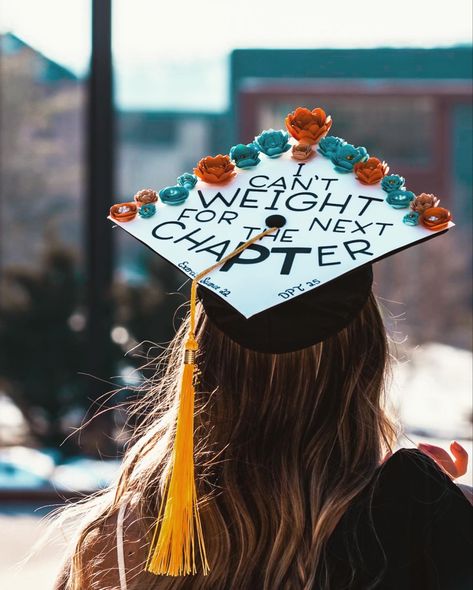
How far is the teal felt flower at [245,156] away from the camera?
157 centimetres

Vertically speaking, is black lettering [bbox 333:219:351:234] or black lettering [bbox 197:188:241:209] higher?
black lettering [bbox 197:188:241:209]

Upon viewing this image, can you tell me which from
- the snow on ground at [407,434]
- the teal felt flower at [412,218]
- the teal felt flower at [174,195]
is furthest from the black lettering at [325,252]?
the snow on ground at [407,434]

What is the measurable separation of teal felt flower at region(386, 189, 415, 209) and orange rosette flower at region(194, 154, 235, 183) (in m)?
0.24

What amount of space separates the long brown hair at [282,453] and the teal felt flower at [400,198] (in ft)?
0.51

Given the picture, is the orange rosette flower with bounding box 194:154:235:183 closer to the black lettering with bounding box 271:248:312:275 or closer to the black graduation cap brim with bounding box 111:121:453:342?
the black graduation cap brim with bounding box 111:121:453:342

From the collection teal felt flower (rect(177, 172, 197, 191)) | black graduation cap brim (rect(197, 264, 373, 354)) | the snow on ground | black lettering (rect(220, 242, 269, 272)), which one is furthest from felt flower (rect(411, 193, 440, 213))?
the snow on ground

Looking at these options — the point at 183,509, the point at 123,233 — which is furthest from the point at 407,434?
the point at 123,233

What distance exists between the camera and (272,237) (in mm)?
1485

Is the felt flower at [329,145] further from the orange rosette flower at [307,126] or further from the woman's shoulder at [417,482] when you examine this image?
the woman's shoulder at [417,482]

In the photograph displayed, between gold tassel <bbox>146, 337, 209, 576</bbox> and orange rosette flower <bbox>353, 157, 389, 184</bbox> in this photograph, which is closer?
gold tassel <bbox>146, 337, 209, 576</bbox>

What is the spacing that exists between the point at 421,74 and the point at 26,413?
27.2 feet

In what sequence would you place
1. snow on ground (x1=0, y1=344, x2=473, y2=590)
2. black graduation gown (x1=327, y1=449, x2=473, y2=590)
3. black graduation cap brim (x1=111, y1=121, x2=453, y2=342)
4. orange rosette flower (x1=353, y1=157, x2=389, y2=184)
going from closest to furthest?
black graduation gown (x1=327, y1=449, x2=473, y2=590)
black graduation cap brim (x1=111, y1=121, x2=453, y2=342)
orange rosette flower (x1=353, y1=157, x2=389, y2=184)
snow on ground (x1=0, y1=344, x2=473, y2=590)

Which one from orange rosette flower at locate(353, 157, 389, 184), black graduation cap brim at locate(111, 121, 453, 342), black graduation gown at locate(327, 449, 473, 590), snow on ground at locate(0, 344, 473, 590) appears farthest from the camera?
snow on ground at locate(0, 344, 473, 590)

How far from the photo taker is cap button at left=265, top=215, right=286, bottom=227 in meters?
1.50
